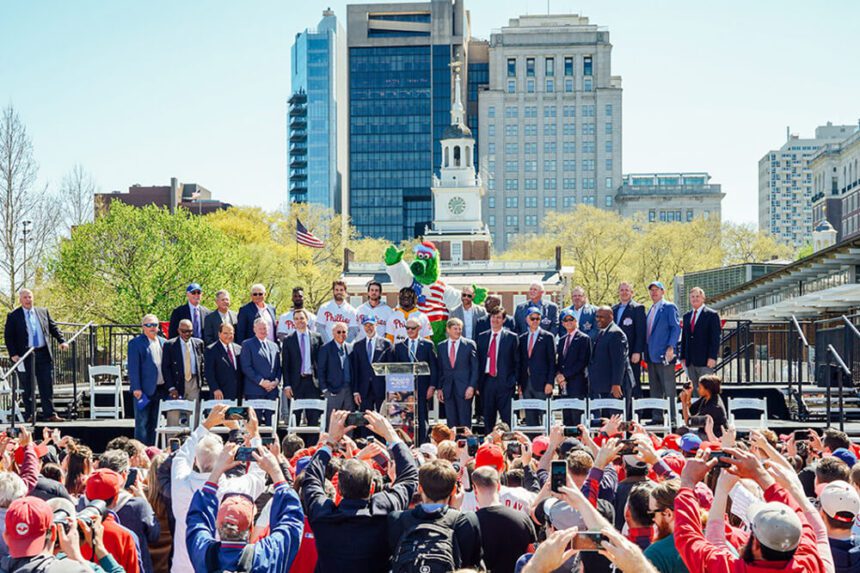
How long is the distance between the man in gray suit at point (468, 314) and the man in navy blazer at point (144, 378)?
4.35 m

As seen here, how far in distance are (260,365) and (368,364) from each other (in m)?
1.43

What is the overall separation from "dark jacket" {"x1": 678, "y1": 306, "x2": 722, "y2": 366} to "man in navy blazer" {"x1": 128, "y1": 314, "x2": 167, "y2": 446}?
7178mm

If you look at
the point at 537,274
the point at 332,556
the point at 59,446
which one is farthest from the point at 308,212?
the point at 332,556

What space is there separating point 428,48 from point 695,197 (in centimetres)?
Answer: 4541

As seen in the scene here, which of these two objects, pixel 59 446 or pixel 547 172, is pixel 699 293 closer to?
pixel 59 446

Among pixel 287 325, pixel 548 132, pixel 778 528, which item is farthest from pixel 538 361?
pixel 548 132

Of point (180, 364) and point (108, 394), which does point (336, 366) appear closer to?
point (180, 364)

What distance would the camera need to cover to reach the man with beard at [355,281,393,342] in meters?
14.4

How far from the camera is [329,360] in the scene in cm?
1348

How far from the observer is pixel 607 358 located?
1353 centimetres

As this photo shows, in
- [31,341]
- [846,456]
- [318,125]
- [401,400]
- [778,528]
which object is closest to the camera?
[778,528]

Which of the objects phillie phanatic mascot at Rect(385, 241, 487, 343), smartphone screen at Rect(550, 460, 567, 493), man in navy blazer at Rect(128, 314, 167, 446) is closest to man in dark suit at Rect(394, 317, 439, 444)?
phillie phanatic mascot at Rect(385, 241, 487, 343)

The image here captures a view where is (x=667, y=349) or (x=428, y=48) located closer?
(x=667, y=349)

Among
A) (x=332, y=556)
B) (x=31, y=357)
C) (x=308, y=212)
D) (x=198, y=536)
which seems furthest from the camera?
(x=308, y=212)
